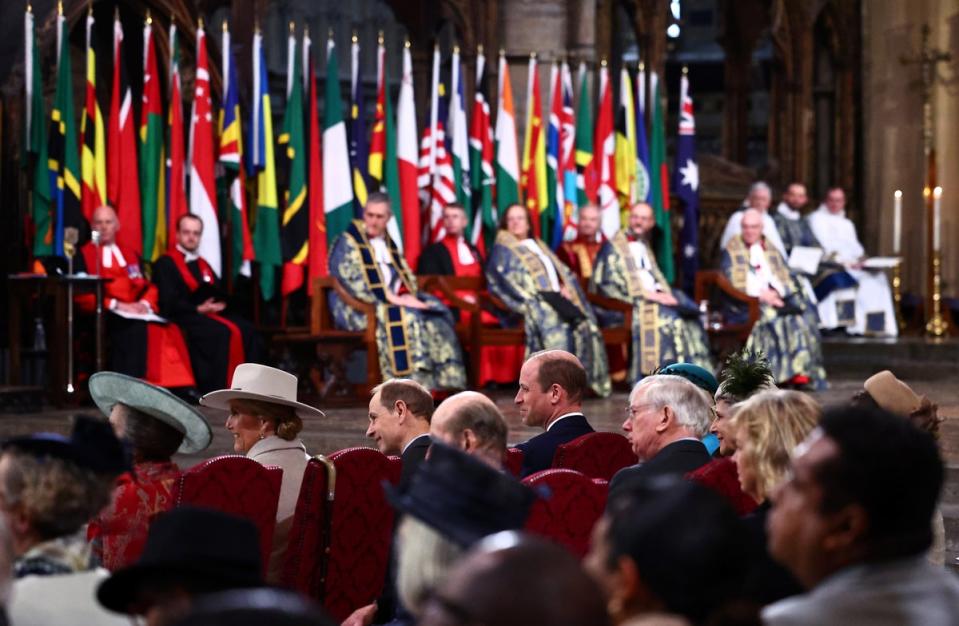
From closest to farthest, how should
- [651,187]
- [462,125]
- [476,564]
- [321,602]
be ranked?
1. [476,564]
2. [321,602]
3. [462,125]
4. [651,187]

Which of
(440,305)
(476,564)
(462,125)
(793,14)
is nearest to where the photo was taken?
(476,564)

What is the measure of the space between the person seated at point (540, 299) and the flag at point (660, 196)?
1.75 m

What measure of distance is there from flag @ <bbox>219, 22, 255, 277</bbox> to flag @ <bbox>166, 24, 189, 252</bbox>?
0.28m

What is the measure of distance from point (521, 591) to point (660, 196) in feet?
36.5

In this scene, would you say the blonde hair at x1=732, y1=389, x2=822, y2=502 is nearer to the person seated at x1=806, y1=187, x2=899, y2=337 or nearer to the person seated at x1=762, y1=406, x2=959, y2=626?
the person seated at x1=762, y1=406, x2=959, y2=626

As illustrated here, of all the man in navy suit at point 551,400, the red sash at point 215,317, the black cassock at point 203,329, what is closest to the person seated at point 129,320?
the black cassock at point 203,329

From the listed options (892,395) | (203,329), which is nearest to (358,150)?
(203,329)

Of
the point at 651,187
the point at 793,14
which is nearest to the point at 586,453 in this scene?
the point at 651,187

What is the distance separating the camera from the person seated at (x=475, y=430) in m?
3.50

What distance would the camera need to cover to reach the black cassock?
955 cm

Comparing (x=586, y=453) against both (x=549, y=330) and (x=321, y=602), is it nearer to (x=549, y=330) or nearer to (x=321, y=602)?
(x=321, y=602)

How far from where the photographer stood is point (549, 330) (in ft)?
34.6

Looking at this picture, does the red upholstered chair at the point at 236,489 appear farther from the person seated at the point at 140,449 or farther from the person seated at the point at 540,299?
the person seated at the point at 540,299

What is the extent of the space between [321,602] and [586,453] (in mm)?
909
